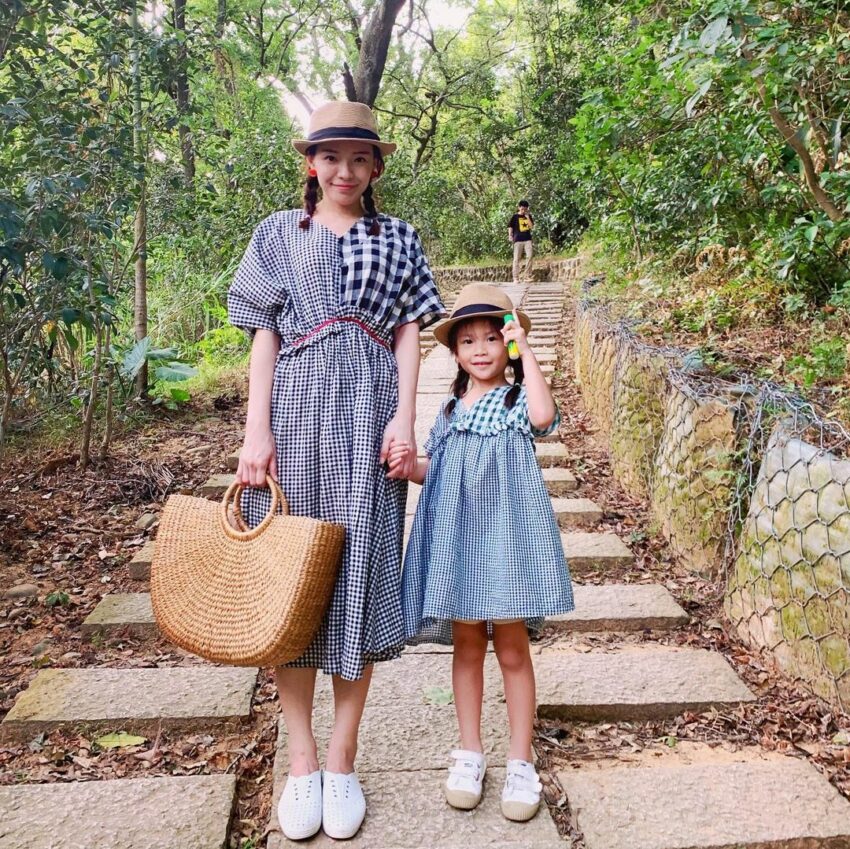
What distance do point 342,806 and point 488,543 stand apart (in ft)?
2.18

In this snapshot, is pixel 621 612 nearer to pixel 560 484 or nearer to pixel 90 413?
pixel 560 484

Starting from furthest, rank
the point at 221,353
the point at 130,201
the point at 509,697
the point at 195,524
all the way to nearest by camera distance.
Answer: the point at 221,353 → the point at 130,201 → the point at 509,697 → the point at 195,524

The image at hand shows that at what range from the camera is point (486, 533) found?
71.4 inches

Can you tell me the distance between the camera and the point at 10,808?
1.79 meters

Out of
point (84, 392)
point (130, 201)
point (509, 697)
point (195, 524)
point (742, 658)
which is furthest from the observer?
point (84, 392)

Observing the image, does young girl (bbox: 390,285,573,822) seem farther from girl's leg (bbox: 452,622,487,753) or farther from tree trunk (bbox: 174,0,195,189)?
tree trunk (bbox: 174,0,195,189)

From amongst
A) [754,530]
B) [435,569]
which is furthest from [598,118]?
[435,569]

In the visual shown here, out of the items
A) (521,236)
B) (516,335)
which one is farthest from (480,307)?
(521,236)

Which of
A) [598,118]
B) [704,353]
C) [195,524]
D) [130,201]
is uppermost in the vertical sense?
[598,118]

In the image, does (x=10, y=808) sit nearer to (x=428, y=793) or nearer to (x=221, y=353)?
(x=428, y=793)

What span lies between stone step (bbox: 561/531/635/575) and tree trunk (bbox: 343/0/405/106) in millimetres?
5001

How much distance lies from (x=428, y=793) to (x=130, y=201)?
11.6 ft

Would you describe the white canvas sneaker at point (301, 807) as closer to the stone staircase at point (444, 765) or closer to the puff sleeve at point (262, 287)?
the stone staircase at point (444, 765)

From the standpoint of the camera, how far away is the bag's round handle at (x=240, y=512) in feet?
5.44
